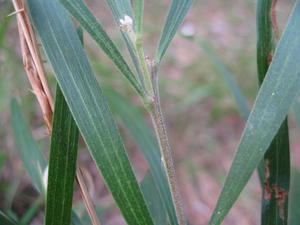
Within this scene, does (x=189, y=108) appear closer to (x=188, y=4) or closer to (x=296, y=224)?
(x=296, y=224)

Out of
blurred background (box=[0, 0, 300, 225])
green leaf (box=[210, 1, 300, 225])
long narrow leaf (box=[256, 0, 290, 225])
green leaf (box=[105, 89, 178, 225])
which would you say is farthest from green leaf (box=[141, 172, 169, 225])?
blurred background (box=[0, 0, 300, 225])

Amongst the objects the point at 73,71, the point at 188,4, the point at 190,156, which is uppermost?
the point at 190,156

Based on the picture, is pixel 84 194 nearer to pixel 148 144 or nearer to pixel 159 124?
pixel 159 124

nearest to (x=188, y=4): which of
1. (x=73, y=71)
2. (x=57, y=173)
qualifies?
(x=73, y=71)

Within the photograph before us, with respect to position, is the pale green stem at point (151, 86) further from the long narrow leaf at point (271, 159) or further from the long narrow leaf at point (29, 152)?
the long narrow leaf at point (29, 152)

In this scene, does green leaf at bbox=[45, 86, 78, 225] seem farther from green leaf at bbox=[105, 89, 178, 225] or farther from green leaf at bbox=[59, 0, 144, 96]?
green leaf at bbox=[105, 89, 178, 225]

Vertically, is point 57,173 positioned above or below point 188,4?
below
